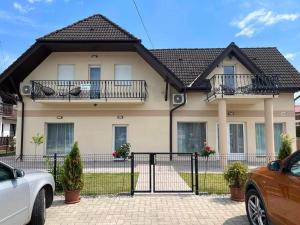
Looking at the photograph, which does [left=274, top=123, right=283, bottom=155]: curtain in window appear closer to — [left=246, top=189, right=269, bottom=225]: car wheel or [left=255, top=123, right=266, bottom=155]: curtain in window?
Result: [left=255, top=123, right=266, bottom=155]: curtain in window

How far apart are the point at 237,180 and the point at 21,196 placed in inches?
180

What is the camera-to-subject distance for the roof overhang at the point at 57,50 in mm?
14156

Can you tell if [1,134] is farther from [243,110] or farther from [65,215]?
[65,215]

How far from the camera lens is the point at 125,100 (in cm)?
1444

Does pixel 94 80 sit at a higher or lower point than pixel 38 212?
higher

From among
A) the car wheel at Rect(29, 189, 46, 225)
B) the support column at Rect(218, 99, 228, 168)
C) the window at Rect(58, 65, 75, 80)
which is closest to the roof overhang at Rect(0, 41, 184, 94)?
the window at Rect(58, 65, 75, 80)

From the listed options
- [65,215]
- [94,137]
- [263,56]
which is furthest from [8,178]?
[263,56]

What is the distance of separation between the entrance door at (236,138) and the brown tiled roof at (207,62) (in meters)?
3.03

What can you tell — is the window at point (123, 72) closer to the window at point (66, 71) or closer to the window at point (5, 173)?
the window at point (66, 71)

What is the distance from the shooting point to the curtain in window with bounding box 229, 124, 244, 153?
50.2 ft

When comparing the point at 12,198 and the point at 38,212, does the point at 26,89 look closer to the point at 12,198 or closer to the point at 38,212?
the point at 38,212

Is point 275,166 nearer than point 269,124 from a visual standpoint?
Yes

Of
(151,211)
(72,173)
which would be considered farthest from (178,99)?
(151,211)

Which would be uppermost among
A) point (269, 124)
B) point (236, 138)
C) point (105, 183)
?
point (269, 124)
